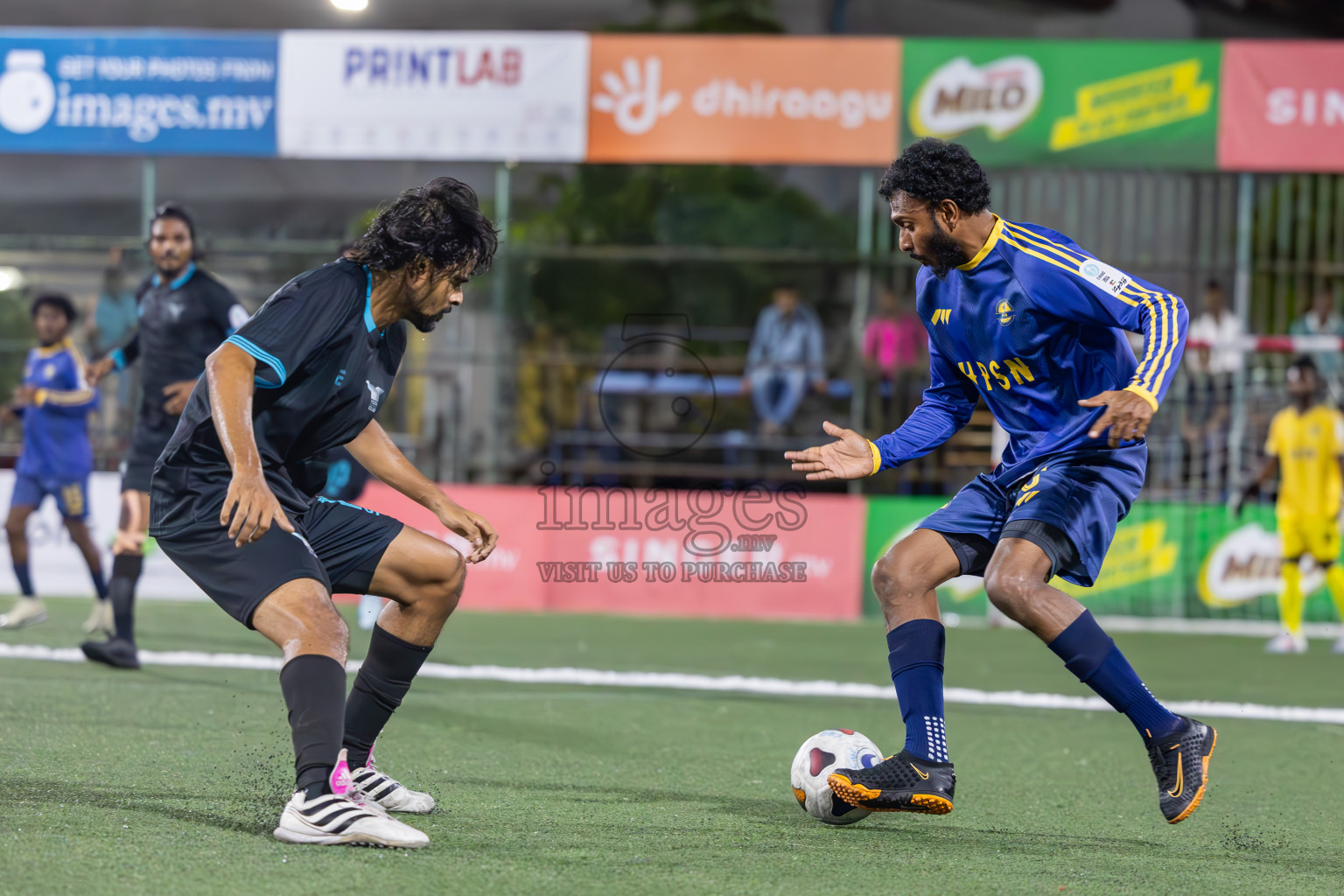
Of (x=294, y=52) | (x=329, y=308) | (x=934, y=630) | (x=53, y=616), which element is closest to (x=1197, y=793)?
(x=934, y=630)

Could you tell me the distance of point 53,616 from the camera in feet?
33.8

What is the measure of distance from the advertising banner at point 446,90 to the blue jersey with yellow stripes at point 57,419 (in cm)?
367

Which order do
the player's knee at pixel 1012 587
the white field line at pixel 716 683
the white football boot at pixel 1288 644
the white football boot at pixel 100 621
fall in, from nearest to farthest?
1. the player's knee at pixel 1012 587
2. the white field line at pixel 716 683
3. the white football boot at pixel 100 621
4. the white football boot at pixel 1288 644

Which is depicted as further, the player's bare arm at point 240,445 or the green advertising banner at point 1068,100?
the green advertising banner at point 1068,100

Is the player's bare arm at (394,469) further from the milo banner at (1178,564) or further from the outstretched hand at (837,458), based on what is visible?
the milo banner at (1178,564)

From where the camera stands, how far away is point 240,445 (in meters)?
3.74

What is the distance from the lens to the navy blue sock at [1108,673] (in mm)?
4285

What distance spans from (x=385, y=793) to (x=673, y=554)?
777cm

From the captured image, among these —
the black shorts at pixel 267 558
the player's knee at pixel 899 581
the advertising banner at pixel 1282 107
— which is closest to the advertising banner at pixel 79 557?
the black shorts at pixel 267 558

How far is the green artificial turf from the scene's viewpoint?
3.69 meters

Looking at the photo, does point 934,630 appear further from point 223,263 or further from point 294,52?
point 223,263

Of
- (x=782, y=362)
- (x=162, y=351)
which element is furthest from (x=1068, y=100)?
(x=162, y=351)

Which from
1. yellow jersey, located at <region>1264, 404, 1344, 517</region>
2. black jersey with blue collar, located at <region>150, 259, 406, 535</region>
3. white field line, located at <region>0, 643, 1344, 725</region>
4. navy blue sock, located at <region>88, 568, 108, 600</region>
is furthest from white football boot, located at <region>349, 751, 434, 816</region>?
yellow jersey, located at <region>1264, 404, 1344, 517</region>

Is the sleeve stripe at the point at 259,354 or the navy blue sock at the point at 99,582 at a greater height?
the sleeve stripe at the point at 259,354
